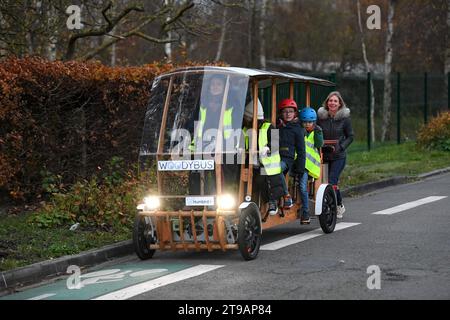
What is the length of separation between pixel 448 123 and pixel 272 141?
1471 centimetres

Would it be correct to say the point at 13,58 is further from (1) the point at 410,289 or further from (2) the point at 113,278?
(1) the point at 410,289

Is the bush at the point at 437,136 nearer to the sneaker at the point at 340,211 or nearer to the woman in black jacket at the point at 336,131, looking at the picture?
the sneaker at the point at 340,211

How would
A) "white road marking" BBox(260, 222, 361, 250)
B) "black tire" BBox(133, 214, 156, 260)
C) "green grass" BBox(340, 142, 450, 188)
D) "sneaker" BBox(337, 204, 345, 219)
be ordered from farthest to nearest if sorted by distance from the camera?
"green grass" BBox(340, 142, 450, 188) → "sneaker" BBox(337, 204, 345, 219) → "white road marking" BBox(260, 222, 361, 250) → "black tire" BBox(133, 214, 156, 260)

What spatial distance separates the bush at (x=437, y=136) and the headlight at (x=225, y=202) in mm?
15112

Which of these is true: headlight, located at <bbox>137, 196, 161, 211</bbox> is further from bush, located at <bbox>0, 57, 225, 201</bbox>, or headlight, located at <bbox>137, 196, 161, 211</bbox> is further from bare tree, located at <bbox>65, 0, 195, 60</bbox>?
bare tree, located at <bbox>65, 0, 195, 60</bbox>

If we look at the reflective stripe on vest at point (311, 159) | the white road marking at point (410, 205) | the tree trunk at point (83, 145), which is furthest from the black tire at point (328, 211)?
the tree trunk at point (83, 145)

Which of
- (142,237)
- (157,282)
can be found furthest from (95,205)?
(157,282)

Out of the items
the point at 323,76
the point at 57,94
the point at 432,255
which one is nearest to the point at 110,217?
the point at 57,94

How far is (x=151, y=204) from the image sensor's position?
1023 cm

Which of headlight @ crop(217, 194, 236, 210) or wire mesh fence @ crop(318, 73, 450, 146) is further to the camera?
wire mesh fence @ crop(318, 73, 450, 146)

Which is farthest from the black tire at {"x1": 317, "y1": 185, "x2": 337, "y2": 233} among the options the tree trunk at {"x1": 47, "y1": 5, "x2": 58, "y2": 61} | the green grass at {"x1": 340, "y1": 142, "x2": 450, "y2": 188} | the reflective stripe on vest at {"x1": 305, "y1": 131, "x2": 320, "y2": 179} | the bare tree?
the tree trunk at {"x1": 47, "y1": 5, "x2": 58, "y2": 61}

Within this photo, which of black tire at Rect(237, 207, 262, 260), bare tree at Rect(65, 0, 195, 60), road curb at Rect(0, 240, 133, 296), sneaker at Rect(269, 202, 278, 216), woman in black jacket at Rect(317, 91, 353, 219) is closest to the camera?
road curb at Rect(0, 240, 133, 296)

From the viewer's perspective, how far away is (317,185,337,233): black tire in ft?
38.7

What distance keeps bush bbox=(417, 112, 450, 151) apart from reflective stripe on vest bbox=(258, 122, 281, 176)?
14189 millimetres
